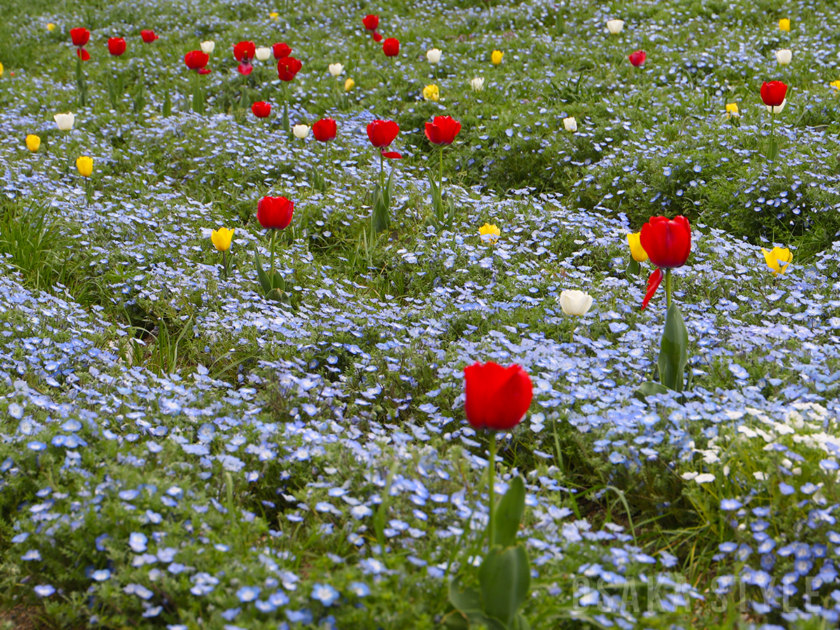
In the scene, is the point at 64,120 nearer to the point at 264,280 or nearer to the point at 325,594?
the point at 264,280

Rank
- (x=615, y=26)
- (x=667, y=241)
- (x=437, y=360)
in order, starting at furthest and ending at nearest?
(x=615, y=26) < (x=437, y=360) < (x=667, y=241)

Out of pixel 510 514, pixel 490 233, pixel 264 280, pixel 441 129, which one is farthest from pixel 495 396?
pixel 441 129

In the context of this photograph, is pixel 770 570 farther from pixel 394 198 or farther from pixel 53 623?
pixel 394 198

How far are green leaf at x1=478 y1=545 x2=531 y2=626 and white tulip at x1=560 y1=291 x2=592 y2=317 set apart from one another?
1.50 metres

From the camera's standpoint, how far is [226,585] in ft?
5.92

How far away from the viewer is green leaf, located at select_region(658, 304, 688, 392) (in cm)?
257

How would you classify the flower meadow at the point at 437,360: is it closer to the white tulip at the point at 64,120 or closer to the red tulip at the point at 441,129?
the red tulip at the point at 441,129

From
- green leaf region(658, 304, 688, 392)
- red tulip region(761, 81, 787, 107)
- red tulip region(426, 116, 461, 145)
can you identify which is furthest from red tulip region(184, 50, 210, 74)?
green leaf region(658, 304, 688, 392)

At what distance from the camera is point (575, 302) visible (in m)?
2.90

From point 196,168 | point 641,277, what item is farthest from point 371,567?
point 196,168

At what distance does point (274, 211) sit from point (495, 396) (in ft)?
7.14

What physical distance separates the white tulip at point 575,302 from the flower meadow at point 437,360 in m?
0.01

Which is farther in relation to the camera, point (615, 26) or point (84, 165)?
point (615, 26)

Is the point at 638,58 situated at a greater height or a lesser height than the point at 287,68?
greater
